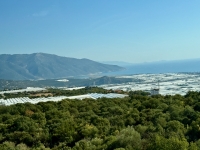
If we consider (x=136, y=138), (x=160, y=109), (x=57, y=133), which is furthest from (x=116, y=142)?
(x=160, y=109)

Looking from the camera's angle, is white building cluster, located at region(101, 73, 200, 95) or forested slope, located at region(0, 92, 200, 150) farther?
white building cluster, located at region(101, 73, 200, 95)

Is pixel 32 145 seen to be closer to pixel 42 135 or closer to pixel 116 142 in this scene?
pixel 42 135

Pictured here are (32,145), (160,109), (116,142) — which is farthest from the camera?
(160,109)

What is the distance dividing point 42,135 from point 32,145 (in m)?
0.84

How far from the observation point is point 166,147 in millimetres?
10500

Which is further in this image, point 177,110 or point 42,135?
point 177,110

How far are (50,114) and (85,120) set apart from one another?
3742mm

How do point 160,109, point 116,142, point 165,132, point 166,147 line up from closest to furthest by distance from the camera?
1. point 166,147
2. point 116,142
3. point 165,132
4. point 160,109

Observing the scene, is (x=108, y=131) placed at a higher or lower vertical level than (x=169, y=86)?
lower

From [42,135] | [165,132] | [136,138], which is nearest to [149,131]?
[165,132]

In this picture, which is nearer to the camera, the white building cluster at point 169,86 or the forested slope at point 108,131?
the forested slope at point 108,131

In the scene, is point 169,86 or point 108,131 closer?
point 108,131

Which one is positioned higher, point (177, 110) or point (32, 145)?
point (177, 110)

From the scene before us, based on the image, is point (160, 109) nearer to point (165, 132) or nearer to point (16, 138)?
point (165, 132)
